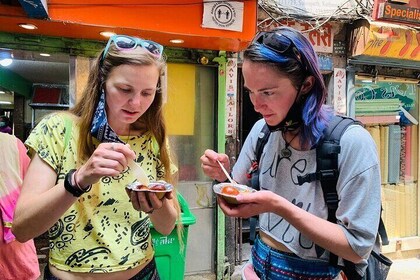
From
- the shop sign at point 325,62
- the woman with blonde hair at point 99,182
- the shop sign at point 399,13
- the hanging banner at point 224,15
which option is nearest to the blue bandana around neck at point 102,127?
the woman with blonde hair at point 99,182

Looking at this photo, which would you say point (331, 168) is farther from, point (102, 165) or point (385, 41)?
point (385, 41)

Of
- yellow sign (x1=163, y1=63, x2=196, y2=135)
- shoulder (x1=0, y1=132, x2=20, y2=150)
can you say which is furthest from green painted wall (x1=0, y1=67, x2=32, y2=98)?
shoulder (x1=0, y1=132, x2=20, y2=150)

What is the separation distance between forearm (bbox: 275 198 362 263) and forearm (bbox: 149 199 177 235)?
0.70 m

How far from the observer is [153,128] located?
80.7 inches

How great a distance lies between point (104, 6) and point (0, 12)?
102 centimetres

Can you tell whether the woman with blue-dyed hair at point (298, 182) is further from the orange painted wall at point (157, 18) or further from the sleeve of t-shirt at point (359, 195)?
the orange painted wall at point (157, 18)

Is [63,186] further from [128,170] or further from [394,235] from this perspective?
[394,235]

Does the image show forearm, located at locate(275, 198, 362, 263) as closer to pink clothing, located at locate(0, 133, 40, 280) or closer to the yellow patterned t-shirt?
the yellow patterned t-shirt

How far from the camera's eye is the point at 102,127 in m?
1.79

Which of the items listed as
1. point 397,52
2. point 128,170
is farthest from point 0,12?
point 397,52

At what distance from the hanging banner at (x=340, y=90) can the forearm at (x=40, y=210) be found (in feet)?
17.0

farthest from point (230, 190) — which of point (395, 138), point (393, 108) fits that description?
point (393, 108)

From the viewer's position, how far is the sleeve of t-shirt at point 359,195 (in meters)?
1.49

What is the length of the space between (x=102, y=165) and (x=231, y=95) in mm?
4120
